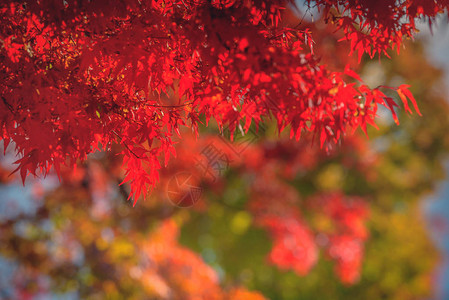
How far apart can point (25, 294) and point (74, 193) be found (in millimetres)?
1950

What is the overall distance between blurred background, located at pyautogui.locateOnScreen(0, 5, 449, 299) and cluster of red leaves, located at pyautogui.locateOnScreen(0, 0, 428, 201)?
204cm

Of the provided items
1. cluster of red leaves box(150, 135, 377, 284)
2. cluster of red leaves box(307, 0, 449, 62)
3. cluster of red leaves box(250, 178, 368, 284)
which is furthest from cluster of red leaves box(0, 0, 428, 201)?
cluster of red leaves box(250, 178, 368, 284)

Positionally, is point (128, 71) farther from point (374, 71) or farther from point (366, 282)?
point (366, 282)

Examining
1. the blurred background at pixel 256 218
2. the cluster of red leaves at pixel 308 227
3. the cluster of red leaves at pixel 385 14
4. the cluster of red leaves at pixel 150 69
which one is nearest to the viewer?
the cluster of red leaves at pixel 150 69

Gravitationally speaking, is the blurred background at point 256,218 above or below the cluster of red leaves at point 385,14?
below

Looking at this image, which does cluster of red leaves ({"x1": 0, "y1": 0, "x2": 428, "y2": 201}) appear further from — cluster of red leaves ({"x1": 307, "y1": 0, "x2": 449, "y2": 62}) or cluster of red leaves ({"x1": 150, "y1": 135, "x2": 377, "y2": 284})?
cluster of red leaves ({"x1": 150, "y1": 135, "x2": 377, "y2": 284})

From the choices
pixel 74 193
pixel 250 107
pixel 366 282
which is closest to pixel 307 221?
pixel 366 282

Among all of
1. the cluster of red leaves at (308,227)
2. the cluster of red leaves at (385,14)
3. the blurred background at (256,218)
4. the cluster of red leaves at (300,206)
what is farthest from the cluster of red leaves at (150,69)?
the cluster of red leaves at (308,227)

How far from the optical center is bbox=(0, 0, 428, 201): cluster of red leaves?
1.79m

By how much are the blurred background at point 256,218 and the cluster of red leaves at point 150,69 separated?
6.68 feet

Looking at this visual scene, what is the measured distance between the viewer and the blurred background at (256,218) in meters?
5.36

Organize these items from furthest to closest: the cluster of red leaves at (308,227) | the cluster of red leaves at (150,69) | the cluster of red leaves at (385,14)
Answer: the cluster of red leaves at (308,227), the cluster of red leaves at (385,14), the cluster of red leaves at (150,69)

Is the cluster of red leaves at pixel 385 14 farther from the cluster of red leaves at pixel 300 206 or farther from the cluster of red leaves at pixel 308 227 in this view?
the cluster of red leaves at pixel 308 227

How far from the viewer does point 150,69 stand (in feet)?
6.42
